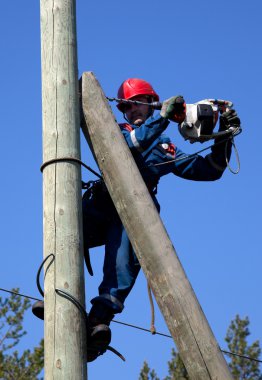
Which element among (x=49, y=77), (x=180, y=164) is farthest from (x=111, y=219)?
(x=49, y=77)

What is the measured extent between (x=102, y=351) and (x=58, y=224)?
28.7 inches

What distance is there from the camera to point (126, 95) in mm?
6422

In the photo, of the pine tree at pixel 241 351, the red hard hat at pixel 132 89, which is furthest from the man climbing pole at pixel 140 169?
the pine tree at pixel 241 351

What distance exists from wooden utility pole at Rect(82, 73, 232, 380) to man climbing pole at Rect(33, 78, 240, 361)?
357mm

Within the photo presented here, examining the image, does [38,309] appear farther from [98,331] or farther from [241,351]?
[241,351]

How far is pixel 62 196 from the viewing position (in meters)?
5.01

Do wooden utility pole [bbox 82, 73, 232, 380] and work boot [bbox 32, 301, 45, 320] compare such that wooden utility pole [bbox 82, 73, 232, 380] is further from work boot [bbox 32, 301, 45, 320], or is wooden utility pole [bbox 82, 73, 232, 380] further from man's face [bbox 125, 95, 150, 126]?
man's face [bbox 125, 95, 150, 126]

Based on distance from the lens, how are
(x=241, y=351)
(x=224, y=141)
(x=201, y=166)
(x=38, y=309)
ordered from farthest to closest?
(x=241, y=351) → (x=201, y=166) → (x=224, y=141) → (x=38, y=309)

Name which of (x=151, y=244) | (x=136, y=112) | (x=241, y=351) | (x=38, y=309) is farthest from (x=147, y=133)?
(x=241, y=351)

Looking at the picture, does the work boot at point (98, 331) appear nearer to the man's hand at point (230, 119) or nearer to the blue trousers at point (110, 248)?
the blue trousers at point (110, 248)

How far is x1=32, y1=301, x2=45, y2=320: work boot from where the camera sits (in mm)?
5113

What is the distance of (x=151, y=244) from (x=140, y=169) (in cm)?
98

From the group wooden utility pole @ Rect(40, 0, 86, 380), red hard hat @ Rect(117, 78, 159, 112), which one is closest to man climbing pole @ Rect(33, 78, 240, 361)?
red hard hat @ Rect(117, 78, 159, 112)

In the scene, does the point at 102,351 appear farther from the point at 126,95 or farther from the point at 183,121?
the point at 126,95
